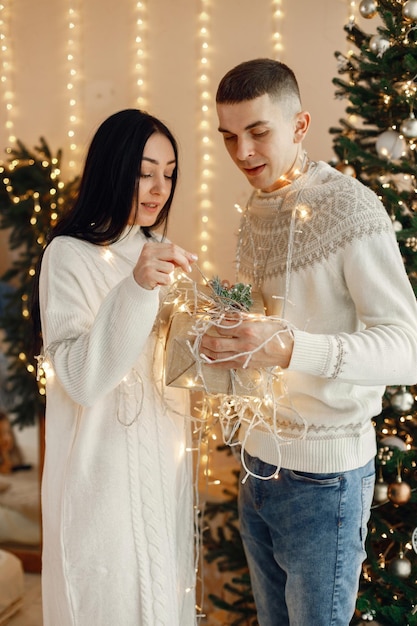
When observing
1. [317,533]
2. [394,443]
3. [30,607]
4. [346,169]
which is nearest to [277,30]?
[346,169]

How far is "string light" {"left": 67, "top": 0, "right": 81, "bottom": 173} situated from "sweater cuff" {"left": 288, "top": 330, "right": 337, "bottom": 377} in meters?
1.71

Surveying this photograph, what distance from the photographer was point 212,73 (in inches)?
96.8

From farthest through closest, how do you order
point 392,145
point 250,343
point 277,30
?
point 277,30 < point 392,145 < point 250,343

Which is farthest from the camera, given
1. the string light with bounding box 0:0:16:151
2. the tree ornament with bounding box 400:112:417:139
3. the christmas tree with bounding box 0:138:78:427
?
the string light with bounding box 0:0:16:151

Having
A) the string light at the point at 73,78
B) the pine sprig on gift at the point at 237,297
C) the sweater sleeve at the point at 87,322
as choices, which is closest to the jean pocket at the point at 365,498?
the pine sprig on gift at the point at 237,297

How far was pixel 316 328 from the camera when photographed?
142cm

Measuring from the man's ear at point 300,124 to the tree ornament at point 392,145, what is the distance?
0.33m

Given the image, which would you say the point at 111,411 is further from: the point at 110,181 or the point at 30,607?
the point at 30,607

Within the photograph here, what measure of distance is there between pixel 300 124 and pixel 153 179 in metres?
0.36

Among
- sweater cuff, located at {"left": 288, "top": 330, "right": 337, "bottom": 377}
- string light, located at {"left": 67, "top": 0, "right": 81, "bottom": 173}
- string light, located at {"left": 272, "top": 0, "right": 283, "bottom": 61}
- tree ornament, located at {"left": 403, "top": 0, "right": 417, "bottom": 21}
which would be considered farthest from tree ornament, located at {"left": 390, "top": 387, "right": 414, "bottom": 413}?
string light, located at {"left": 67, "top": 0, "right": 81, "bottom": 173}

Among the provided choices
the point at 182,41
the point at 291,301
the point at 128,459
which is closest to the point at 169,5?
the point at 182,41

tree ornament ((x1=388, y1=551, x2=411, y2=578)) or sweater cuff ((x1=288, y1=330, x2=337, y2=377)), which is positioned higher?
sweater cuff ((x1=288, y1=330, x2=337, y2=377))

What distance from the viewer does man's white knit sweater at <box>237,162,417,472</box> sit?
4.18ft

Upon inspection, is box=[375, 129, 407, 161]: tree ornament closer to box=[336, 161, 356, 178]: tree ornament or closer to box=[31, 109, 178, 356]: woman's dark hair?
box=[336, 161, 356, 178]: tree ornament
